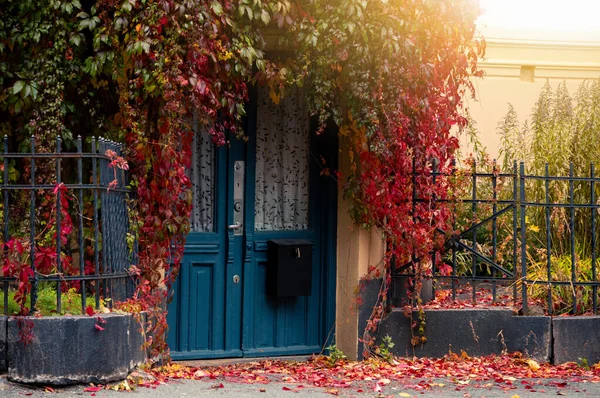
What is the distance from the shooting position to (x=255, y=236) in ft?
24.8

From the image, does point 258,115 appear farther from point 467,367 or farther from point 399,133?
point 467,367

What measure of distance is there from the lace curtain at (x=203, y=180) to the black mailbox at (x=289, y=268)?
0.60m

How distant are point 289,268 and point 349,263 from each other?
56 centimetres

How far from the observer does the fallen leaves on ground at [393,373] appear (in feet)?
21.5

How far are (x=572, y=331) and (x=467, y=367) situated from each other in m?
1.02

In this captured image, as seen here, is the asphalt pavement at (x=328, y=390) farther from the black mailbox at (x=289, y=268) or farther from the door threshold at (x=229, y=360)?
the black mailbox at (x=289, y=268)

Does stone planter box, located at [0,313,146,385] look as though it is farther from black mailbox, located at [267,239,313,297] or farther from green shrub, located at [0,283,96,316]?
black mailbox, located at [267,239,313,297]

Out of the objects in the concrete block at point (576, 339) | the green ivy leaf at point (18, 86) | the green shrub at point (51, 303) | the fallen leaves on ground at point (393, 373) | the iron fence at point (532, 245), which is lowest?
the fallen leaves on ground at point (393, 373)

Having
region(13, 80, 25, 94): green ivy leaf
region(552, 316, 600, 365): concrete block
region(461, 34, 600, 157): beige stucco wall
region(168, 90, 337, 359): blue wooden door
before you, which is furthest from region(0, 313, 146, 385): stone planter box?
region(461, 34, 600, 157): beige stucco wall

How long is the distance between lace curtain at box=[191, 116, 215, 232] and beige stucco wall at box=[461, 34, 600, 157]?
5517mm

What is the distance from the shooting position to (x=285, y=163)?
7672 millimetres

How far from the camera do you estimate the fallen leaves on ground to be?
6.57 meters

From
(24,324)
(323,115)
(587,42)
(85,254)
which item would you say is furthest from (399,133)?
(587,42)

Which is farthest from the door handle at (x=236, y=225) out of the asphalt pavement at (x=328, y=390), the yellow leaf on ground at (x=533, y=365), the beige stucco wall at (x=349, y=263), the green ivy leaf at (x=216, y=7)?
the yellow leaf on ground at (x=533, y=365)
